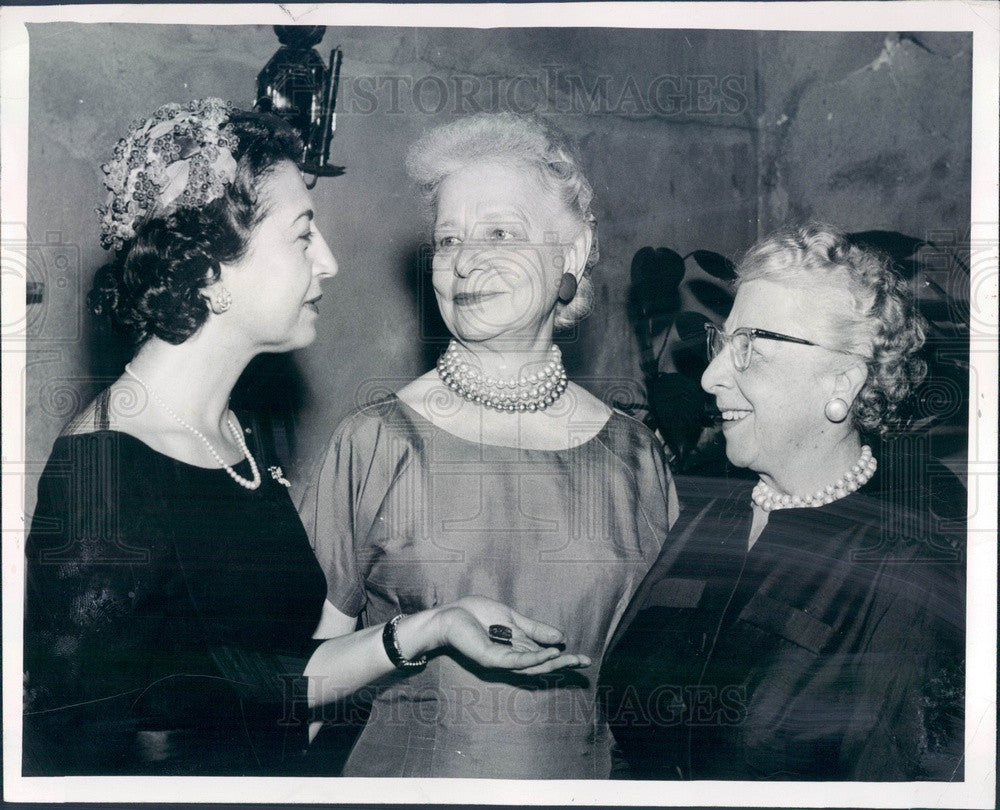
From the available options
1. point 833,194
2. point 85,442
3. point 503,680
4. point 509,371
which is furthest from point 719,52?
point 85,442

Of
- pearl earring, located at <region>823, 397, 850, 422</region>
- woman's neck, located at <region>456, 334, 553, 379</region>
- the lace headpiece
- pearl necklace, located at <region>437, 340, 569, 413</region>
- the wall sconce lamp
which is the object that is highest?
the wall sconce lamp

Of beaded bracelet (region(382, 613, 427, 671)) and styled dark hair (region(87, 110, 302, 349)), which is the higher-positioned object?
styled dark hair (region(87, 110, 302, 349))

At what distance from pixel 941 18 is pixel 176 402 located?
1550 mm

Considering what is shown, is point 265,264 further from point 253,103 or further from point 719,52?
point 719,52

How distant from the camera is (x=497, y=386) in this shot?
186 centimetres

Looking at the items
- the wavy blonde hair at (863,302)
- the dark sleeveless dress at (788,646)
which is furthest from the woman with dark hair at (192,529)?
the wavy blonde hair at (863,302)

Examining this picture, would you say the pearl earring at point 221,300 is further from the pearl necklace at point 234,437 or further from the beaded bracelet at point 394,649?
the beaded bracelet at point 394,649

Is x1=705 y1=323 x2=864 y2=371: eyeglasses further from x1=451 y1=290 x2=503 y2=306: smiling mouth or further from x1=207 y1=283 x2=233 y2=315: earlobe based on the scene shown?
x1=207 y1=283 x2=233 y2=315: earlobe

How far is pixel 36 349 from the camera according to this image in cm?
189

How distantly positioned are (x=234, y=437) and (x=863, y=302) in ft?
3.73

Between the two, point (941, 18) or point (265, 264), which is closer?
point (265, 264)

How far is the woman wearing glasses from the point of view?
1868mm

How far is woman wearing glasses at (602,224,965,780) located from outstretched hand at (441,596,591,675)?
11 centimetres

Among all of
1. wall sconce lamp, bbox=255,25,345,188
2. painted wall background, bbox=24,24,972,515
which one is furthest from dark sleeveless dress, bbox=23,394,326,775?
wall sconce lamp, bbox=255,25,345,188
